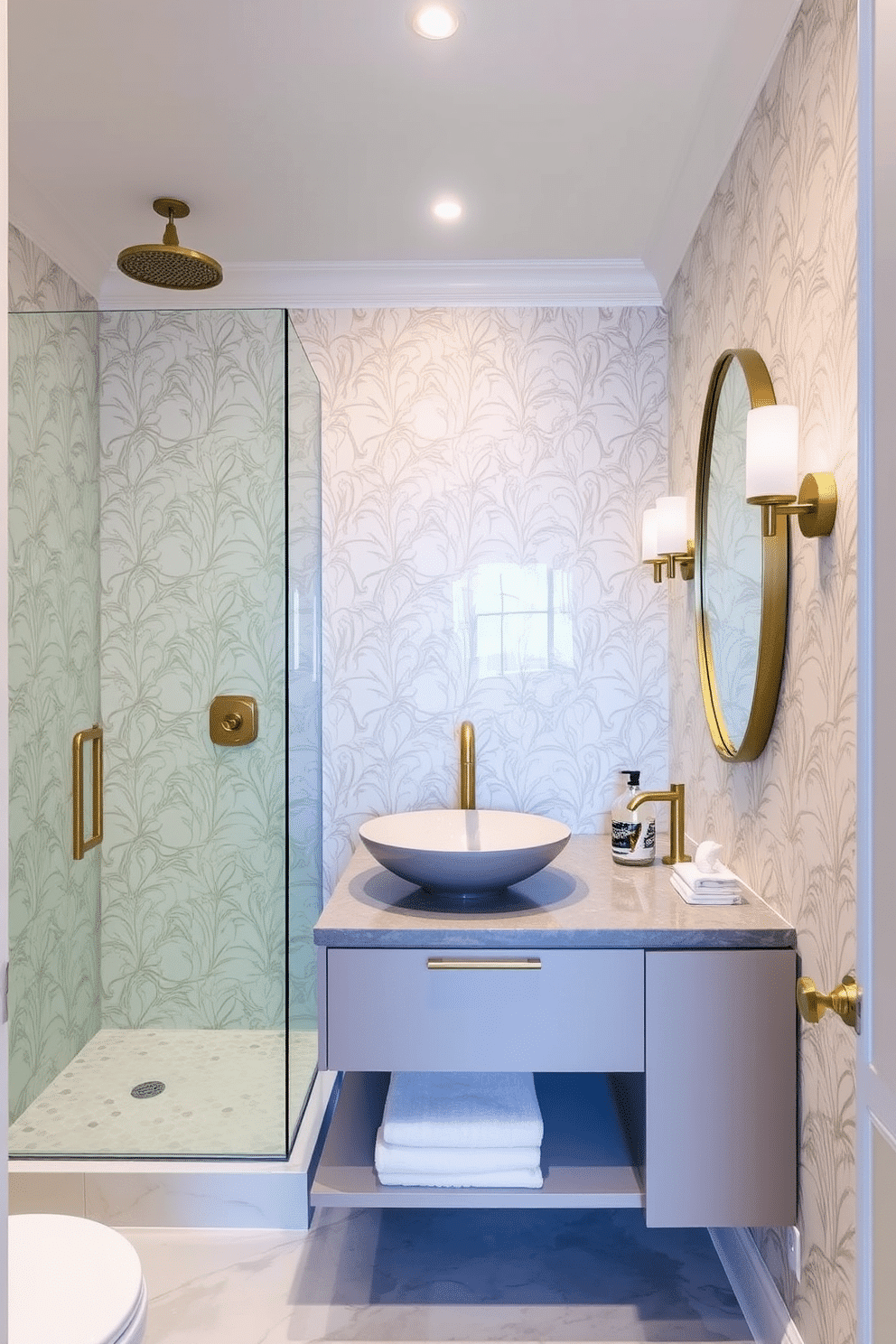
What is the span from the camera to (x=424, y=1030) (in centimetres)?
168

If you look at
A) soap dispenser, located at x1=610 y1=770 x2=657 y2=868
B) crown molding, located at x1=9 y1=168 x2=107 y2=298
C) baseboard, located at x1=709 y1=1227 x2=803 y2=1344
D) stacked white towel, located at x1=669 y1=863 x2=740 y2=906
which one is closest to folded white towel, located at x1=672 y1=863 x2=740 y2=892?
stacked white towel, located at x1=669 y1=863 x2=740 y2=906

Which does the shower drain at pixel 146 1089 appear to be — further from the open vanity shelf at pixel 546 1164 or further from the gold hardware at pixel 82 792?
the gold hardware at pixel 82 792

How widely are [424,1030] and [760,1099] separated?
585 millimetres

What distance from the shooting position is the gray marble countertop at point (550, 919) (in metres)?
1.65

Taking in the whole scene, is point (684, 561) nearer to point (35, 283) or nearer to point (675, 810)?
point (675, 810)

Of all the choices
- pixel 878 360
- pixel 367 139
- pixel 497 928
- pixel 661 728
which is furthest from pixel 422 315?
pixel 878 360

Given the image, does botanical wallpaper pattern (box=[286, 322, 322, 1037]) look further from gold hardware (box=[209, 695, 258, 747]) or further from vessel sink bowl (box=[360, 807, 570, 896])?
vessel sink bowl (box=[360, 807, 570, 896])

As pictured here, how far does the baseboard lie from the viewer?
63.3 inches

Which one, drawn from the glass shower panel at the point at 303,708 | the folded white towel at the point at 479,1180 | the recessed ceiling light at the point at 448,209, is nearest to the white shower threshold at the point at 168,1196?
the glass shower panel at the point at 303,708

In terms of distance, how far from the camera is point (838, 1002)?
2.97 ft

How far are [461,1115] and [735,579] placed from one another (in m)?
1.15

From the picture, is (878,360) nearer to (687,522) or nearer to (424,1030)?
(424,1030)

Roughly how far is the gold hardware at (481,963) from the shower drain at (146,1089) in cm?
91

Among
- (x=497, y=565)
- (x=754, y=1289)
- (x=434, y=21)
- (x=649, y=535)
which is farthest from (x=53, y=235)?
(x=754, y=1289)
